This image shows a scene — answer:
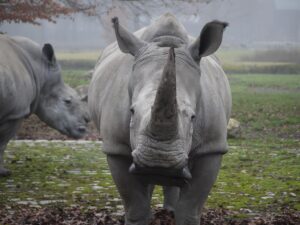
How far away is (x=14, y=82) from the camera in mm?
9328

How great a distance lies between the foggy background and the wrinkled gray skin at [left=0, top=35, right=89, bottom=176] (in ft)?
187

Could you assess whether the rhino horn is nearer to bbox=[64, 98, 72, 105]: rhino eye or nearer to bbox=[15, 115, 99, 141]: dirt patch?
bbox=[64, 98, 72, 105]: rhino eye

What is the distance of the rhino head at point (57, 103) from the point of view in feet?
35.1

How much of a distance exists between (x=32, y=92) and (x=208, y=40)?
528 centimetres

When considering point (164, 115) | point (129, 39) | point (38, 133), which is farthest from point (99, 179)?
point (38, 133)

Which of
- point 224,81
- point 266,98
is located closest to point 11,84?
point 224,81

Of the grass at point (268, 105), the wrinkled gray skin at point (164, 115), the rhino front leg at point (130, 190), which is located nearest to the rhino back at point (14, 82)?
the wrinkled gray skin at point (164, 115)

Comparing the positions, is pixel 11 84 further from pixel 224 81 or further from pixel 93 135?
pixel 93 135

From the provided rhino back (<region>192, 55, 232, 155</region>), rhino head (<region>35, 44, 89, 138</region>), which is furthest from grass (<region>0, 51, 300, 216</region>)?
rhino back (<region>192, 55, 232, 155</region>)

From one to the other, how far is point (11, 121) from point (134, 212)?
425 centimetres

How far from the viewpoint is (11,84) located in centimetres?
919

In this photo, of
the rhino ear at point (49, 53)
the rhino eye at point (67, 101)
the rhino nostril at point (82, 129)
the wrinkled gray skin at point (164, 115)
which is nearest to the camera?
the wrinkled gray skin at point (164, 115)

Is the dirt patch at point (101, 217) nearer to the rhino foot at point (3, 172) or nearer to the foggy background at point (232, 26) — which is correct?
the rhino foot at point (3, 172)

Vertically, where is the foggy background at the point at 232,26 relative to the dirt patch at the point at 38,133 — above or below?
below
